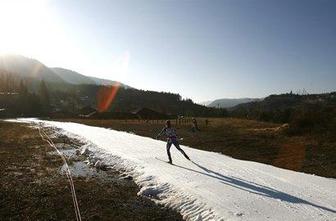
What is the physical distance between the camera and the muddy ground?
12.2m

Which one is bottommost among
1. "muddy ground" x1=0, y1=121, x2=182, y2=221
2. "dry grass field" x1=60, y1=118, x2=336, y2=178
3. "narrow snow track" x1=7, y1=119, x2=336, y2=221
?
"muddy ground" x1=0, y1=121, x2=182, y2=221

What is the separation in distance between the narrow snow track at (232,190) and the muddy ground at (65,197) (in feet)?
2.69

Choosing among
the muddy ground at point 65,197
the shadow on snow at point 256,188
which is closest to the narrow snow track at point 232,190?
the shadow on snow at point 256,188

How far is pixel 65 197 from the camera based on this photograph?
47.1 ft

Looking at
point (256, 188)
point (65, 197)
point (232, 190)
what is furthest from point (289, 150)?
point (65, 197)

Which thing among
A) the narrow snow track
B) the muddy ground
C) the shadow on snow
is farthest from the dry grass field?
the muddy ground

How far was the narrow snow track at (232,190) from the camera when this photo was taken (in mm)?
11898

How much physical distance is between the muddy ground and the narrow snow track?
2.69 feet

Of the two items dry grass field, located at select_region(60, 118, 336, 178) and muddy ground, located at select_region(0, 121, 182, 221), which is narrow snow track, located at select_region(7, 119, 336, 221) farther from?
dry grass field, located at select_region(60, 118, 336, 178)

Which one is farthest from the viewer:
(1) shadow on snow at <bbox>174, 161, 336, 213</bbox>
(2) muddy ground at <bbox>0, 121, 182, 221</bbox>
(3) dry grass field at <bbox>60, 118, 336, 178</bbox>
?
(3) dry grass field at <bbox>60, 118, 336, 178</bbox>

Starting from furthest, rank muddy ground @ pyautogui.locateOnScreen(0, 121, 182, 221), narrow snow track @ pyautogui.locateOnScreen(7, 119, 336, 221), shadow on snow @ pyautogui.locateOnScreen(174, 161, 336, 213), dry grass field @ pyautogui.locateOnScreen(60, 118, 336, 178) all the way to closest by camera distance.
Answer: dry grass field @ pyautogui.locateOnScreen(60, 118, 336, 178)
shadow on snow @ pyautogui.locateOnScreen(174, 161, 336, 213)
muddy ground @ pyautogui.locateOnScreen(0, 121, 182, 221)
narrow snow track @ pyautogui.locateOnScreen(7, 119, 336, 221)

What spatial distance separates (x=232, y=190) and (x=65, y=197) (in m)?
6.35

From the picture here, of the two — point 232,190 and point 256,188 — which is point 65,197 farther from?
point 256,188

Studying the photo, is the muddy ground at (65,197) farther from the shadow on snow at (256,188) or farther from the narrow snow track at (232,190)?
the shadow on snow at (256,188)
